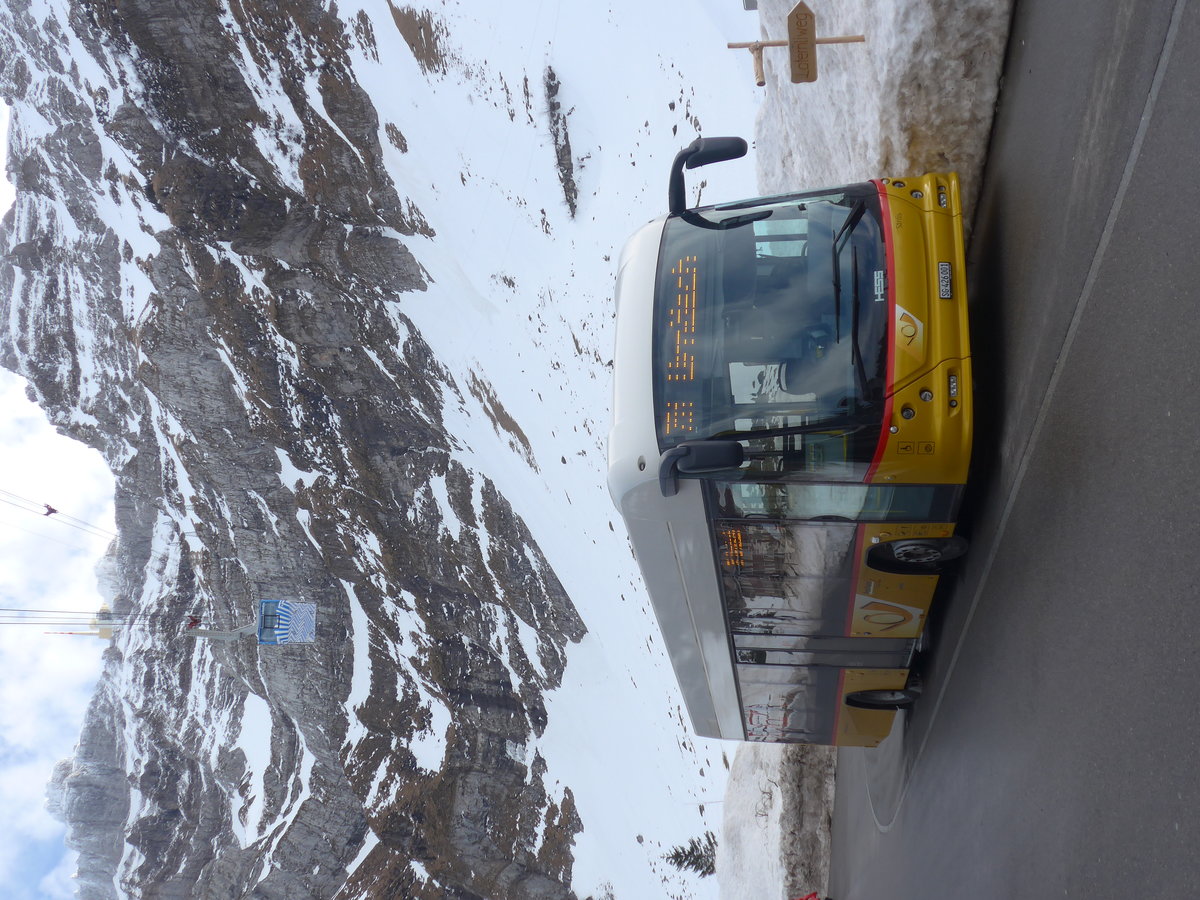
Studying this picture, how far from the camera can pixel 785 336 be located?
5309mm

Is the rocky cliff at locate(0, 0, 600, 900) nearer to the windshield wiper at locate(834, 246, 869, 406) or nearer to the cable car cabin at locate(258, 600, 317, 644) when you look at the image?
the cable car cabin at locate(258, 600, 317, 644)

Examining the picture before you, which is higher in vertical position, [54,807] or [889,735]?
[889,735]

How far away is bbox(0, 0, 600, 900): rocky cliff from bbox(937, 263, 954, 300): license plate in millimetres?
18380

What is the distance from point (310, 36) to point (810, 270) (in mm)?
24653

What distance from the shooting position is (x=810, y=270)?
5445 millimetres

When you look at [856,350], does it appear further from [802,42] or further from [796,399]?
[802,42]

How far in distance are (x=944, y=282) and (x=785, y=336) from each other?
1.12 metres

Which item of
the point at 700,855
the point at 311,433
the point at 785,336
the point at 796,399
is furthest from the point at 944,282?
the point at 311,433

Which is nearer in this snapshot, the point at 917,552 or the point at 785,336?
the point at 785,336

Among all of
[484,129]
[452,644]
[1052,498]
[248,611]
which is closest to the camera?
[1052,498]

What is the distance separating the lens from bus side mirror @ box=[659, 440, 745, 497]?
498 cm

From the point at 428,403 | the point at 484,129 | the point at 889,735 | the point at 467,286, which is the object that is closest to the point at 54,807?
the point at 428,403

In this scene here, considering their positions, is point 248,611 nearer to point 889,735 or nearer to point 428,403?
point 428,403

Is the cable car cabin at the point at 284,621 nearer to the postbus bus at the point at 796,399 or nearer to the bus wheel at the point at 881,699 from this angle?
the bus wheel at the point at 881,699
